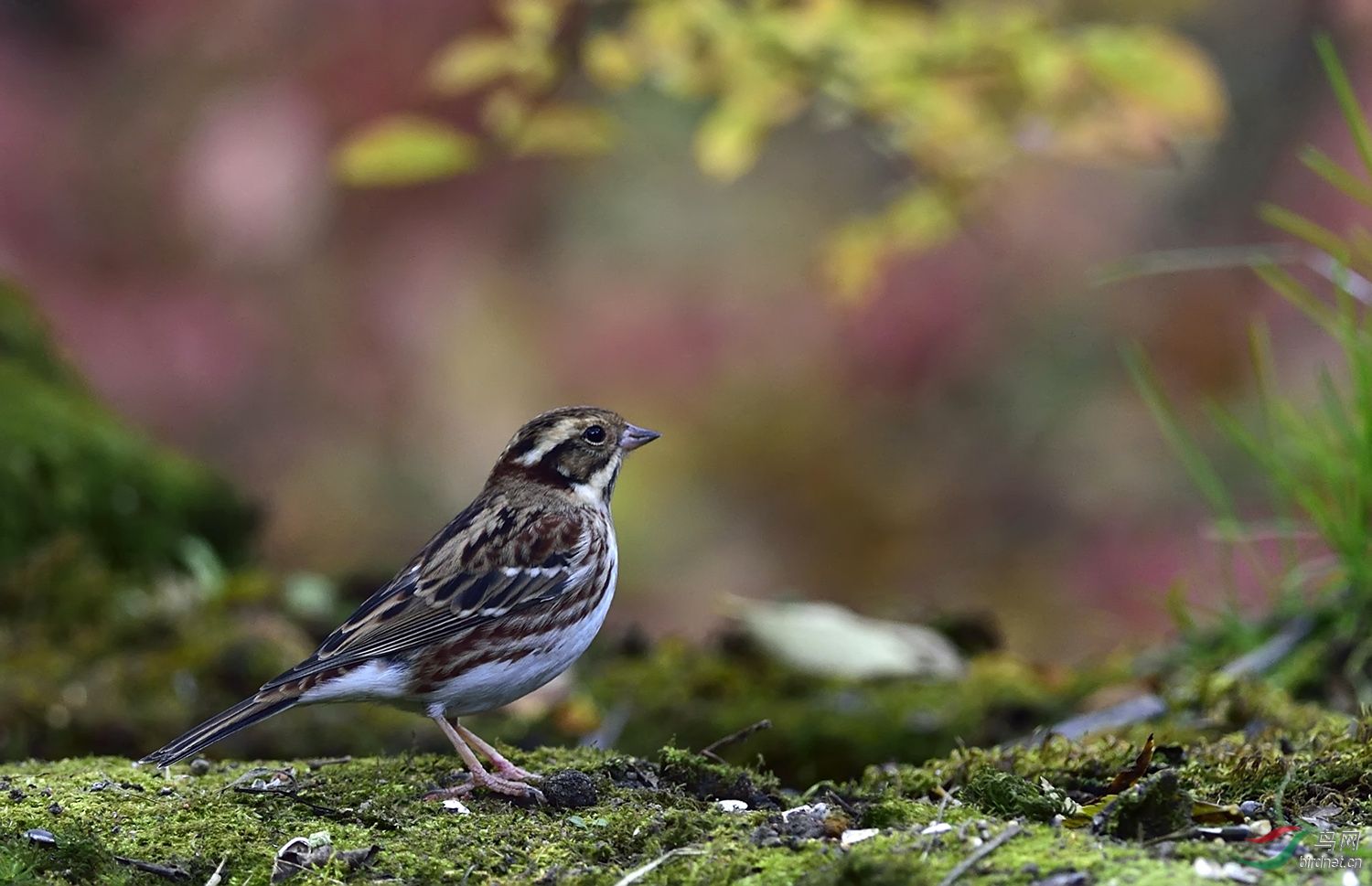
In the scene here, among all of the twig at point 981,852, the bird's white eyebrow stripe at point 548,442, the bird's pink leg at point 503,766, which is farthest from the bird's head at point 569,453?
the twig at point 981,852

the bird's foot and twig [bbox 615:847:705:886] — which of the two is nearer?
twig [bbox 615:847:705:886]

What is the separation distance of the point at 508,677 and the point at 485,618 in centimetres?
17

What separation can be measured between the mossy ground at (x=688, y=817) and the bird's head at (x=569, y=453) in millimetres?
997

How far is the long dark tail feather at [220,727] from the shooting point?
3520 millimetres

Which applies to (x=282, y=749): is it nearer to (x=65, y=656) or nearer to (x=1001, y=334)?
(x=65, y=656)

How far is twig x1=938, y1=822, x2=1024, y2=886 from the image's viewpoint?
278cm

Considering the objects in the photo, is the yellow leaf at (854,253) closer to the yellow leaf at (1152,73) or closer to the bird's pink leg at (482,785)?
the yellow leaf at (1152,73)

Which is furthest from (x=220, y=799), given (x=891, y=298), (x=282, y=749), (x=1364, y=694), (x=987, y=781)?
(x=891, y=298)

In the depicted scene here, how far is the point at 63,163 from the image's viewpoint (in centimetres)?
1126

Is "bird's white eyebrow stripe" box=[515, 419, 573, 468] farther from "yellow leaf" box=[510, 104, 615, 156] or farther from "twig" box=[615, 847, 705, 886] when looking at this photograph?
"twig" box=[615, 847, 705, 886]

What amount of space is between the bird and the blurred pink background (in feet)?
20.2

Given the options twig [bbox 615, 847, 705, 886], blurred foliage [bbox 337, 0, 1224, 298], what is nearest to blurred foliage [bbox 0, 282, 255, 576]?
blurred foliage [bbox 337, 0, 1224, 298]

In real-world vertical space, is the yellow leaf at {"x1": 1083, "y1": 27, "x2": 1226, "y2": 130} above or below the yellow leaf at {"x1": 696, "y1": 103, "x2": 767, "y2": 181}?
below

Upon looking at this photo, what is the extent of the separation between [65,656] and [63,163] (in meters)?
6.98
